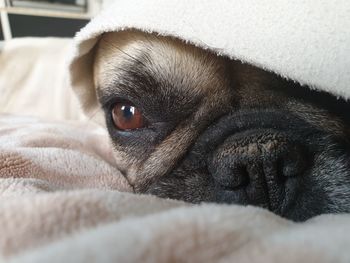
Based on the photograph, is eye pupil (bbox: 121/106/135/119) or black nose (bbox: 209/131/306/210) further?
eye pupil (bbox: 121/106/135/119)

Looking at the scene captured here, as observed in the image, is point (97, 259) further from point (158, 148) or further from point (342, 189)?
point (158, 148)

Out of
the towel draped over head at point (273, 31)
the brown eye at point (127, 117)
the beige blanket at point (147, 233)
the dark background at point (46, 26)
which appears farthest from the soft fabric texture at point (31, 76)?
the beige blanket at point (147, 233)

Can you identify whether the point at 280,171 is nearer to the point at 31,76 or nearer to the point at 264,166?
the point at 264,166

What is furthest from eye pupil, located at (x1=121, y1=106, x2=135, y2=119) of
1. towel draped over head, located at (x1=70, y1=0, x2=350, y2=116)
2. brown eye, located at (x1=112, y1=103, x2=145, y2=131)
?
towel draped over head, located at (x1=70, y1=0, x2=350, y2=116)

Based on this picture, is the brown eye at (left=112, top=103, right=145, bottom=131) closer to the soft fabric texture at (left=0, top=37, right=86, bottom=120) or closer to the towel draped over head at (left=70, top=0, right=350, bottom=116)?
the towel draped over head at (left=70, top=0, right=350, bottom=116)

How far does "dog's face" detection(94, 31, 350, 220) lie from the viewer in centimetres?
71

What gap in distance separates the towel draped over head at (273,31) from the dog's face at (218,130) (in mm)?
80

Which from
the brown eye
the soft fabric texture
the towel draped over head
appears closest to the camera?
the towel draped over head

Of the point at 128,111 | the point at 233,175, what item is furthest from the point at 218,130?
the point at 128,111

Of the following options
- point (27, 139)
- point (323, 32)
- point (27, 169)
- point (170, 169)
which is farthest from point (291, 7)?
point (27, 139)

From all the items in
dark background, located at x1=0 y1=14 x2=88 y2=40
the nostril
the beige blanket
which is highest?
the beige blanket

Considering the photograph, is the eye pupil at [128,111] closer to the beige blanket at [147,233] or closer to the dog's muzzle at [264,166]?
the dog's muzzle at [264,166]

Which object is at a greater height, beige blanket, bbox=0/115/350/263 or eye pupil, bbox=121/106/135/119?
beige blanket, bbox=0/115/350/263

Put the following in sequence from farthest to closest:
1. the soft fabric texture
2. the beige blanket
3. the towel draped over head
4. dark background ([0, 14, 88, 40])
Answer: dark background ([0, 14, 88, 40])
the soft fabric texture
the towel draped over head
the beige blanket
